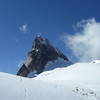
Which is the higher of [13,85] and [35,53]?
[35,53]

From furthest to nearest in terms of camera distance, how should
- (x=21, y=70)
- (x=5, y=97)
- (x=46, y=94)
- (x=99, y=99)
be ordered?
1. (x=21, y=70)
2. (x=99, y=99)
3. (x=46, y=94)
4. (x=5, y=97)

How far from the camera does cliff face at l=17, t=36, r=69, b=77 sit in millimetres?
106625

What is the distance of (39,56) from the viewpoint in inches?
4439

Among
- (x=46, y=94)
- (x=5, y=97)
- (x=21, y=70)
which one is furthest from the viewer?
(x=21, y=70)

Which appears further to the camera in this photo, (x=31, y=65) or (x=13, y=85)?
(x=31, y=65)

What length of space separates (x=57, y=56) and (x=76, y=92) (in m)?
87.1

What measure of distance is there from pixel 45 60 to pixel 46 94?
89270 mm

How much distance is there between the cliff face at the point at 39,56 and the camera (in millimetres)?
106625

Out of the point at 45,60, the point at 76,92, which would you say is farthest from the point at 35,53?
the point at 76,92

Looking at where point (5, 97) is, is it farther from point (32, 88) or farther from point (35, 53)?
point (35, 53)

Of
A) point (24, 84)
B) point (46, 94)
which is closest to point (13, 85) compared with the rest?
point (24, 84)

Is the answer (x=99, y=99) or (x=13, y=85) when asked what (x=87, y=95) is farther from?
(x=13, y=85)

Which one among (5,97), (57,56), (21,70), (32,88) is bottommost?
(5,97)

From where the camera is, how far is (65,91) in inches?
891
